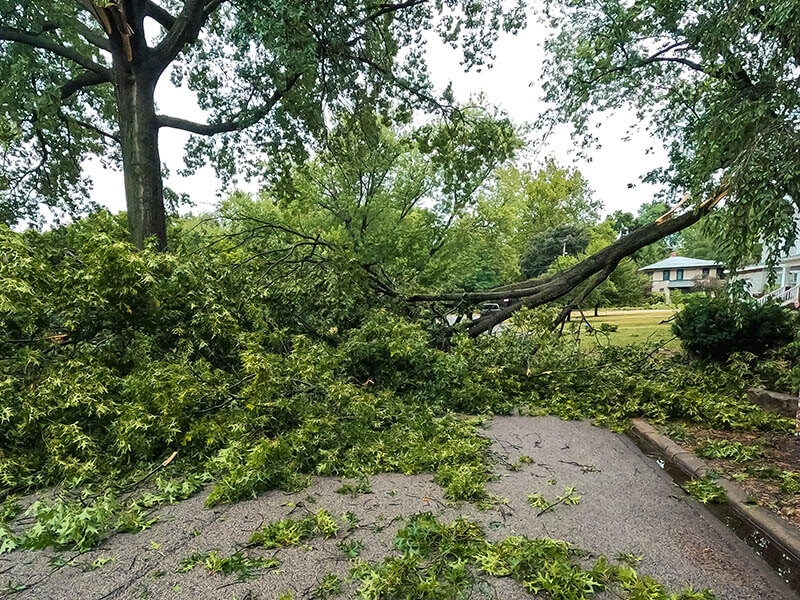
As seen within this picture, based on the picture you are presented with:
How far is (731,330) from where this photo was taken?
20.2ft

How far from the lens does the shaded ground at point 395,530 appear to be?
6.61ft

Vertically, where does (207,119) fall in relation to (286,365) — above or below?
above

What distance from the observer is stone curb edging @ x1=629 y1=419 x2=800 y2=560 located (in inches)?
94.1

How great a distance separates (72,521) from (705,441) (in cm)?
490

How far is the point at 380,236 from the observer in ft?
47.9

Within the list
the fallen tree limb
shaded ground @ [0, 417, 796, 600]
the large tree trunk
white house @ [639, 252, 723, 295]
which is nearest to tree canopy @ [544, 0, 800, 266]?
the fallen tree limb

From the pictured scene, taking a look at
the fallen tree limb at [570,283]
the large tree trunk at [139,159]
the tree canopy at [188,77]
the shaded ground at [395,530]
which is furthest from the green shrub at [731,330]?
the large tree trunk at [139,159]

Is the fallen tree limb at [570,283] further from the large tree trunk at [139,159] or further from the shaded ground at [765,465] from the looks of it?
the large tree trunk at [139,159]

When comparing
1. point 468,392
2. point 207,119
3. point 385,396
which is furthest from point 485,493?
point 207,119

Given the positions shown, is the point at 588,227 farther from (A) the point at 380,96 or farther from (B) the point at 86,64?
(B) the point at 86,64

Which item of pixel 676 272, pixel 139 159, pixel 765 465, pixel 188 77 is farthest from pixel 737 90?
pixel 676 272

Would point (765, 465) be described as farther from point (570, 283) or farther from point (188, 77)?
point (188, 77)

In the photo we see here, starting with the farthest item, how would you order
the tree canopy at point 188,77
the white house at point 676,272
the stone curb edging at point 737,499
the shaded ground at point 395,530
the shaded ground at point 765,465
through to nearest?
the white house at point 676,272 < the tree canopy at point 188,77 < the shaded ground at point 765,465 < the stone curb edging at point 737,499 < the shaded ground at point 395,530

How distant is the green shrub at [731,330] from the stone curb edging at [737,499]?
2.76 metres
